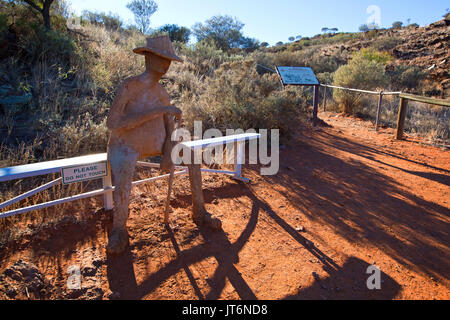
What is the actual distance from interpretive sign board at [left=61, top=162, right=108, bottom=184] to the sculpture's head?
994 mm

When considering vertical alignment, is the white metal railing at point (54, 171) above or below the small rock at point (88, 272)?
above

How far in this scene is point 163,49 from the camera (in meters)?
2.29

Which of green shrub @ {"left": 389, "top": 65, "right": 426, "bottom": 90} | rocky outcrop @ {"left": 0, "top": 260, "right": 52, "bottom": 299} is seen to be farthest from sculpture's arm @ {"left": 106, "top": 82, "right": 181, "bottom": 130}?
green shrub @ {"left": 389, "top": 65, "right": 426, "bottom": 90}

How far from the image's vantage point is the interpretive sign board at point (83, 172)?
7.93 feet

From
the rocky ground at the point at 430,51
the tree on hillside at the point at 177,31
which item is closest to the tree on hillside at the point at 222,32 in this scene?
the tree on hillside at the point at 177,31

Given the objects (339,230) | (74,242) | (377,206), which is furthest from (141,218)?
(377,206)

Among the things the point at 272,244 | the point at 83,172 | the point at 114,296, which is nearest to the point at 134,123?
the point at 83,172

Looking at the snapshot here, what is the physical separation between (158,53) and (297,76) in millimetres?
5713

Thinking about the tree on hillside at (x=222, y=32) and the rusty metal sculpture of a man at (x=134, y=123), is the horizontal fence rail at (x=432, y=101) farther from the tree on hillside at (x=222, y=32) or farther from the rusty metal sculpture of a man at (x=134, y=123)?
the tree on hillside at (x=222, y=32)

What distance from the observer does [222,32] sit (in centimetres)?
1891

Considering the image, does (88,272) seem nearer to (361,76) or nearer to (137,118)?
(137,118)

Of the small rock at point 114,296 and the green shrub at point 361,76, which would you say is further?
the green shrub at point 361,76

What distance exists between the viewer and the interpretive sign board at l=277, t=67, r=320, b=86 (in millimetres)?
7059

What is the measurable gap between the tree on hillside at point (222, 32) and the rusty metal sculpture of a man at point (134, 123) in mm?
16588
